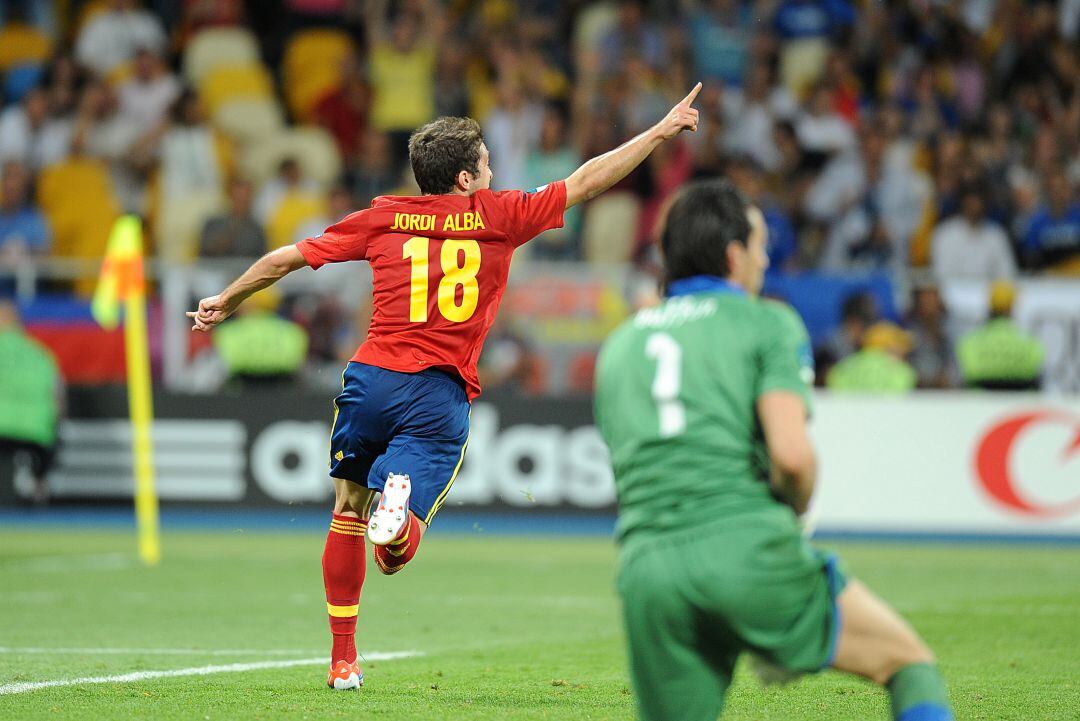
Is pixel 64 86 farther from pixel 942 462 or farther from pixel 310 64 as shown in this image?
pixel 942 462

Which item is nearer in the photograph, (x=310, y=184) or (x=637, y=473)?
(x=637, y=473)

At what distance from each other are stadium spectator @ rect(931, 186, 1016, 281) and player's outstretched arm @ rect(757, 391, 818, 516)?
14422 millimetres

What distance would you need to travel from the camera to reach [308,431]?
16.6 m

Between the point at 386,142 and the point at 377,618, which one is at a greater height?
the point at 386,142

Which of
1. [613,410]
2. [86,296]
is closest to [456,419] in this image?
[613,410]

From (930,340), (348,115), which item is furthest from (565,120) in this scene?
(930,340)

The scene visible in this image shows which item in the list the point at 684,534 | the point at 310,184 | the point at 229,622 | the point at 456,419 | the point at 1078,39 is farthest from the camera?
the point at 1078,39

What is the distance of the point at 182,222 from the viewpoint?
727 inches

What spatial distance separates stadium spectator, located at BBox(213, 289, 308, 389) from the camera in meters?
16.9

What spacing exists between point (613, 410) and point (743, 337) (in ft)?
1.24

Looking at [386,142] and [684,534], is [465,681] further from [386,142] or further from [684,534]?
[386,142]

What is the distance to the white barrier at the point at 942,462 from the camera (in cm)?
1541

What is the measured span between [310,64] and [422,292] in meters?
14.1

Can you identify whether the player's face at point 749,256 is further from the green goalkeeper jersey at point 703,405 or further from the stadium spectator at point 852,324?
the stadium spectator at point 852,324
